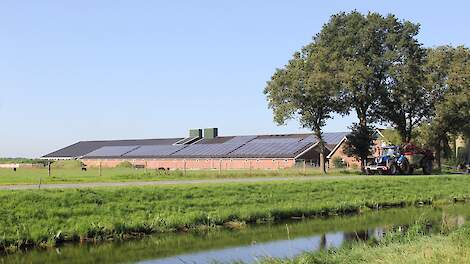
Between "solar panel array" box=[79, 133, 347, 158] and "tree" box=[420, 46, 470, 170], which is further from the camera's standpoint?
"solar panel array" box=[79, 133, 347, 158]

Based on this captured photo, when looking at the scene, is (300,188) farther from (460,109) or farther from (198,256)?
(460,109)

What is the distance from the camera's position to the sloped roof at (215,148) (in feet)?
255

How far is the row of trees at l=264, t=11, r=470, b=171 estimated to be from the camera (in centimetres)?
5231

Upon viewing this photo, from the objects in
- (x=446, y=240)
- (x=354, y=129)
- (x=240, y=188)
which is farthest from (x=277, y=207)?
(x=354, y=129)

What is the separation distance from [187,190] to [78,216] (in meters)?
7.69

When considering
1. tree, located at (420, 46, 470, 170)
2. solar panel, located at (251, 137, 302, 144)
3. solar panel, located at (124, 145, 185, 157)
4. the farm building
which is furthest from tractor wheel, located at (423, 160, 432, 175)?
solar panel, located at (124, 145, 185, 157)

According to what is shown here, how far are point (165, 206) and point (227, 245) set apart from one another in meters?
6.74

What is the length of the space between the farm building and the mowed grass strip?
98.7ft

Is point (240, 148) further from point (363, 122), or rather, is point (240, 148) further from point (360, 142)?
point (360, 142)

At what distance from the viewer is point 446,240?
15891 millimetres

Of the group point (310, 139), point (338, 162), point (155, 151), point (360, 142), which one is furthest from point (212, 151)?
point (360, 142)

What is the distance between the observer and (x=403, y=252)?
547 inches

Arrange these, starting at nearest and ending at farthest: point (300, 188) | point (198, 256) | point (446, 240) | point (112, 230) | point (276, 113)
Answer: point (446, 240)
point (198, 256)
point (112, 230)
point (300, 188)
point (276, 113)

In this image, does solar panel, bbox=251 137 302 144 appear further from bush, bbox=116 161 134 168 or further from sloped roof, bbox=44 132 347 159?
bush, bbox=116 161 134 168
